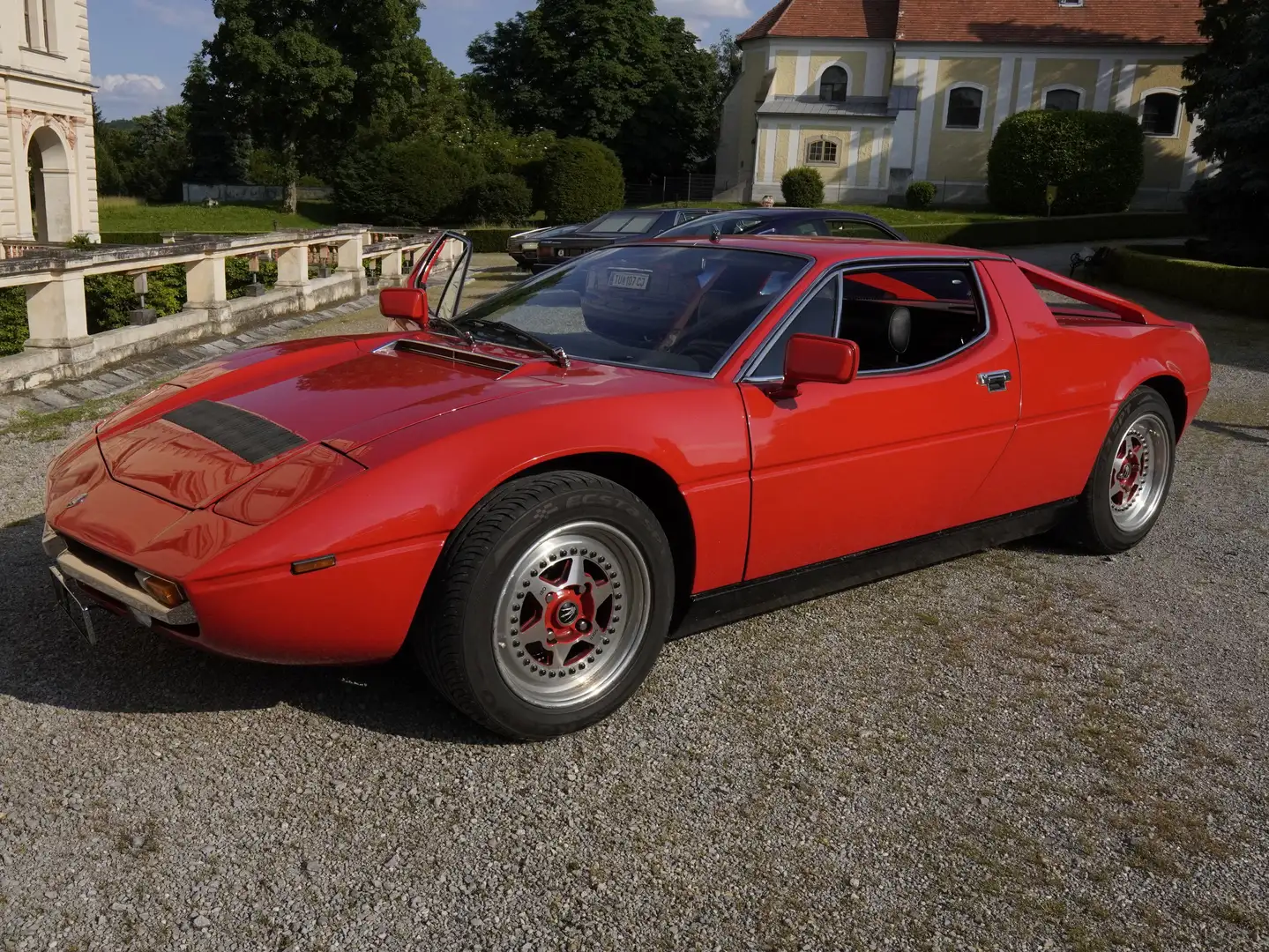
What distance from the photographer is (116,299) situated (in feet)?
37.3

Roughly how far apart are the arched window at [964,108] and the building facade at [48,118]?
1325 inches

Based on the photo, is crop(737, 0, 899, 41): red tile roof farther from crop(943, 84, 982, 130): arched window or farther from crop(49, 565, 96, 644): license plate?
crop(49, 565, 96, 644): license plate

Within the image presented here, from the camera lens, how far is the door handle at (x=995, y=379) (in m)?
4.40

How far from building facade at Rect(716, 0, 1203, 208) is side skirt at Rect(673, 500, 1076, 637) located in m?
45.5

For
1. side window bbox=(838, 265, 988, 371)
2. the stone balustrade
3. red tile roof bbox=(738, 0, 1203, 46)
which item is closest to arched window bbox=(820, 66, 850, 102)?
red tile roof bbox=(738, 0, 1203, 46)

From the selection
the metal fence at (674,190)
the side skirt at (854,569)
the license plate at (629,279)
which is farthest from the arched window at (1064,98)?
the license plate at (629,279)

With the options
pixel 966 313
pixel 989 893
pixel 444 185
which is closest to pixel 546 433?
pixel 989 893

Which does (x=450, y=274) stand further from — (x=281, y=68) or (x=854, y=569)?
(x=281, y=68)

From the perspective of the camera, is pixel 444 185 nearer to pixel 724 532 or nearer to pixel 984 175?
pixel 984 175

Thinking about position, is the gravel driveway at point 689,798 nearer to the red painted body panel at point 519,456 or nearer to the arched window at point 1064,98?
the red painted body panel at point 519,456

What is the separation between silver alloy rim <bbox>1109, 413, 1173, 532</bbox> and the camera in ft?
17.4

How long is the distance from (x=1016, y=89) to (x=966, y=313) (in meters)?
48.1

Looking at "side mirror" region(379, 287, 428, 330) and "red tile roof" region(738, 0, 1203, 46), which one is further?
"red tile roof" region(738, 0, 1203, 46)

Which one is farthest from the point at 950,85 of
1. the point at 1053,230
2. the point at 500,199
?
the point at 500,199
